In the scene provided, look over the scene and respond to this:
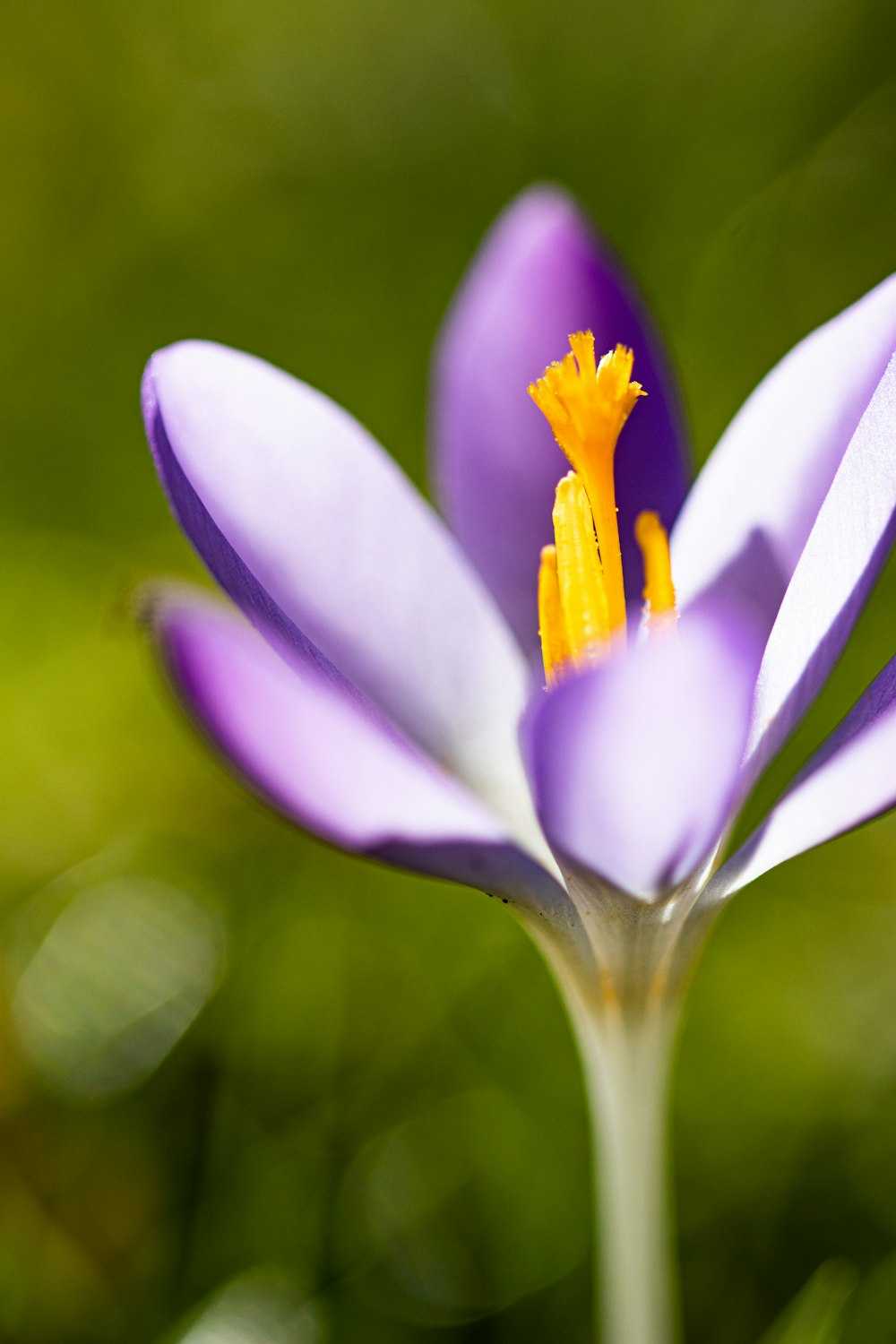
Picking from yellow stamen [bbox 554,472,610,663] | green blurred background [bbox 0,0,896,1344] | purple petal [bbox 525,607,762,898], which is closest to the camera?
purple petal [bbox 525,607,762,898]

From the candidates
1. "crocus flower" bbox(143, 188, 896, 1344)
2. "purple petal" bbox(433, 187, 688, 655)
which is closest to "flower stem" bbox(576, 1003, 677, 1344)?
"crocus flower" bbox(143, 188, 896, 1344)

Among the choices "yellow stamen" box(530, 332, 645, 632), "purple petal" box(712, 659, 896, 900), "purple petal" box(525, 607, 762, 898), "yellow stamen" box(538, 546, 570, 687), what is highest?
"yellow stamen" box(530, 332, 645, 632)

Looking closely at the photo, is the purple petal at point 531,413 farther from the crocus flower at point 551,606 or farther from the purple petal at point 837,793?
the purple petal at point 837,793

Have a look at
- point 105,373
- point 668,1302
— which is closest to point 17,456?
point 105,373

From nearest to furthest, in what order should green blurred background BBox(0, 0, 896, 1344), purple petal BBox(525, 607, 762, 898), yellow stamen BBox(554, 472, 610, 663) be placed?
purple petal BBox(525, 607, 762, 898) → yellow stamen BBox(554, 472, 610, 663) → green blurred background BBox(0, 0, 896, 1344)

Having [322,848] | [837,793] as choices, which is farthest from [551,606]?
[322,848]

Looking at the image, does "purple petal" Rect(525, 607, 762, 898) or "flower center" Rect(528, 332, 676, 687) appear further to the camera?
"flower center" Rect(528, 332, 676, 687)

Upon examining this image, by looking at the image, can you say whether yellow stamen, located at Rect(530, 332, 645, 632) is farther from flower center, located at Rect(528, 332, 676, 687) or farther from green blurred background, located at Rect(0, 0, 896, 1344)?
green blurred background, located at Rect(0, 0, 896, 1344)
